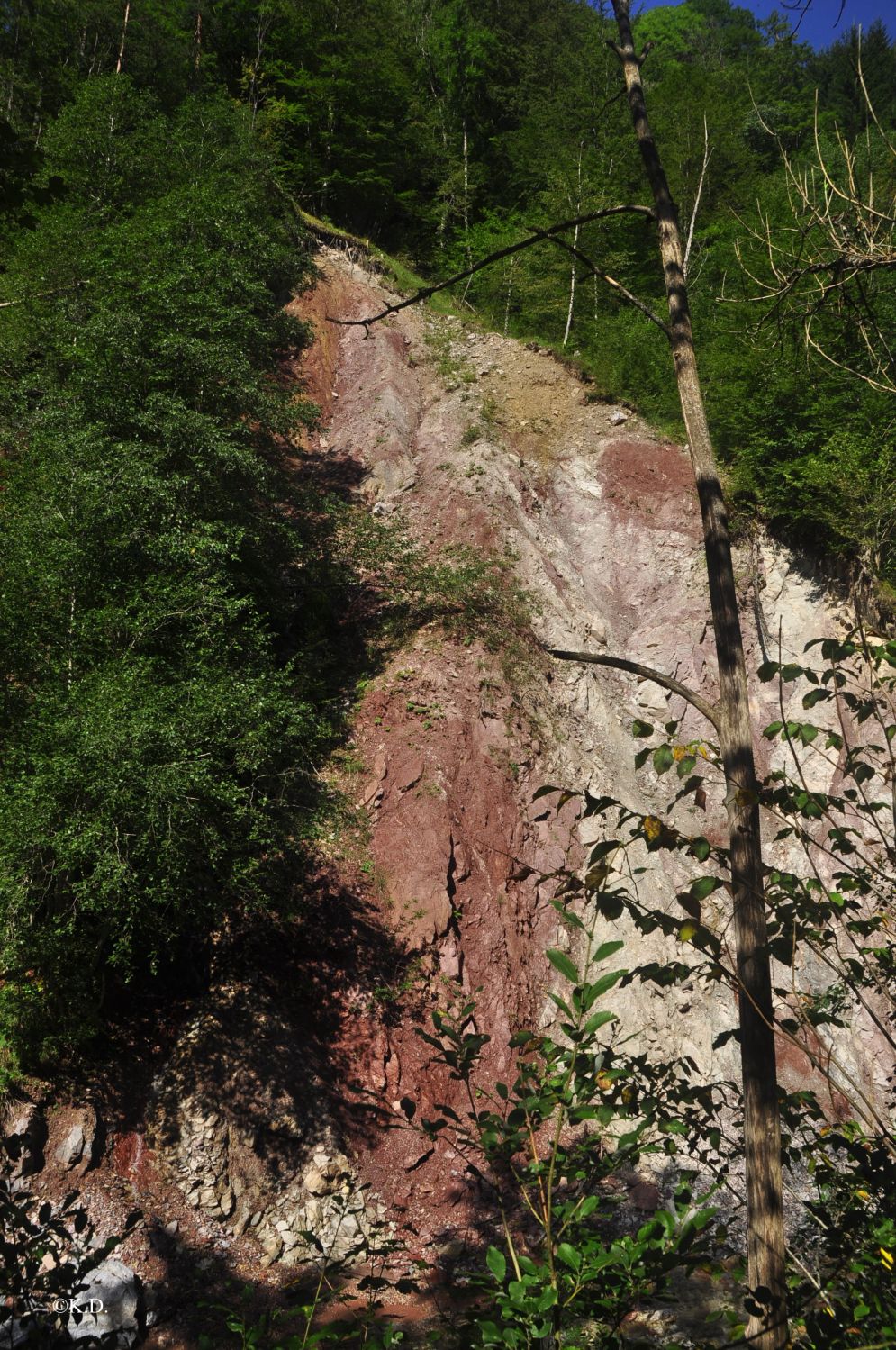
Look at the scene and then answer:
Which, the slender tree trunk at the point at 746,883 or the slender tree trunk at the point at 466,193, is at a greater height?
the slender tree trunk at the point at 466,193

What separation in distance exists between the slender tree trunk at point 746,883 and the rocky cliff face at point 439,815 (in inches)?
22.5

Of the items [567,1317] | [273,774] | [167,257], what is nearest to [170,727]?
[273,774]

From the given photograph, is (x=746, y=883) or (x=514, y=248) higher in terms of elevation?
(x=514, y=248)

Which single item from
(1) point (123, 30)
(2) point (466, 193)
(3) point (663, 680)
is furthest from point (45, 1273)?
(1) point (123, 30)

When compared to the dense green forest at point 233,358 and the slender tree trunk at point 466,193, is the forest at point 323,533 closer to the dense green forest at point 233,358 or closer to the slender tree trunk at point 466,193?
the dense green forest at point 233,358

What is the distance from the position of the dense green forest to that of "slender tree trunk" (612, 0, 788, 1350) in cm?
52

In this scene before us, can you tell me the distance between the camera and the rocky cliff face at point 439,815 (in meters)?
9.10

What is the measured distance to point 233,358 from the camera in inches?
503

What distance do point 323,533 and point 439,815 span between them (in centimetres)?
565

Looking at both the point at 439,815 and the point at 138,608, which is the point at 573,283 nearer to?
the point at 439,815

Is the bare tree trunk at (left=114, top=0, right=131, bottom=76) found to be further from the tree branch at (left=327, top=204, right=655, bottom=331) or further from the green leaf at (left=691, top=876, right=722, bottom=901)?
the green leaf at (left=691, top=876, right=722, bottom=901)

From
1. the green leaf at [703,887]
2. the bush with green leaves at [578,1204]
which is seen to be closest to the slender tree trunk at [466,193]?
the green leaf at [703,887]

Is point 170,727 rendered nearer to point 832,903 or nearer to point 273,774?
point 273,774

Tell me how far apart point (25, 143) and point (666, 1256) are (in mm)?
4878
